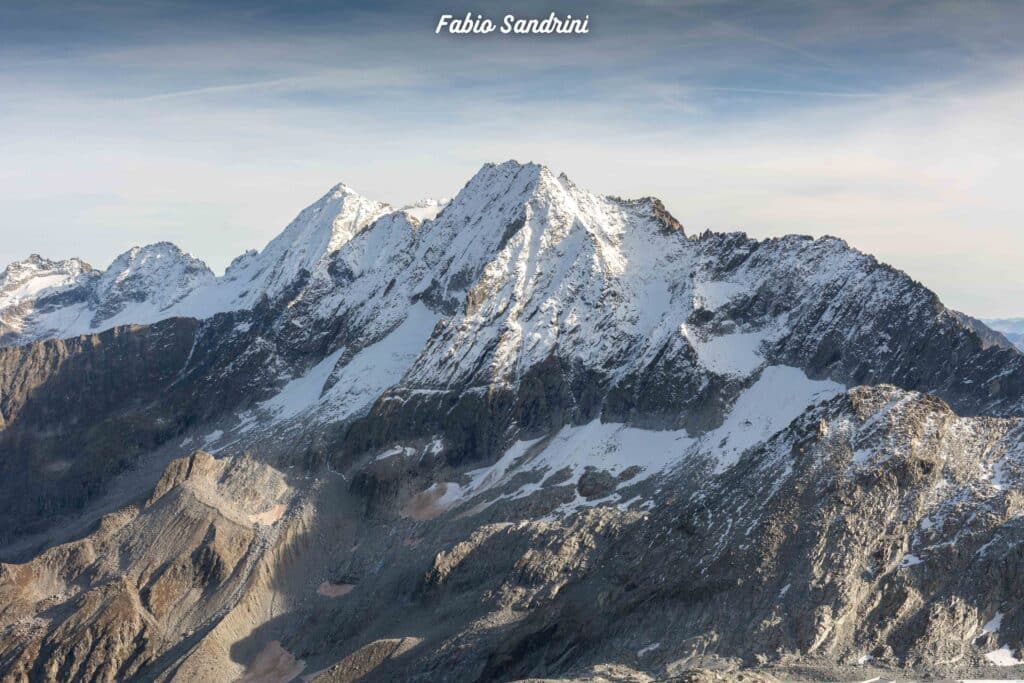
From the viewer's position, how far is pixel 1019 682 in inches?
5886

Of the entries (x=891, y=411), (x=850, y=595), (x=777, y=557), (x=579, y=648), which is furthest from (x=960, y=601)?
(x=579, y=648)

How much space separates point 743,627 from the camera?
575 ft

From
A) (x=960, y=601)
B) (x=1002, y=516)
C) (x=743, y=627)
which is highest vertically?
(x=1002, y=516)

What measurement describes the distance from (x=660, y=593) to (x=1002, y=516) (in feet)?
168

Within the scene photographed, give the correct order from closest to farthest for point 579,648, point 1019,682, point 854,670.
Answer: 1. point 1019,682
2. point 854,670
3. point 579,648

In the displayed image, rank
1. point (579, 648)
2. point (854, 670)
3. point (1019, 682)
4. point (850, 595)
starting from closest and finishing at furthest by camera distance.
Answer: point (1019, 682) → point (854, 670) → point (850, 595) → point (579, 648)

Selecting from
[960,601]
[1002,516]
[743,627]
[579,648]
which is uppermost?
[1002,516]

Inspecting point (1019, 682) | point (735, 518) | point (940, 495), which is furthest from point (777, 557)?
point (1019, 682)

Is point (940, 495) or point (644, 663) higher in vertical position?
point (940, 495)

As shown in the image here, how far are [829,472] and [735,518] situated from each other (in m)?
16.3

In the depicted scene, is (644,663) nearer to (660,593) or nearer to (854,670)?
(660,593)

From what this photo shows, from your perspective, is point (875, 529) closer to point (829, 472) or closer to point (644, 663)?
point (829, 472)

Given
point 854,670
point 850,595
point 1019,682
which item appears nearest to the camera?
point 1019,682

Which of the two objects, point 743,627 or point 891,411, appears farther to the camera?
point 891,411
